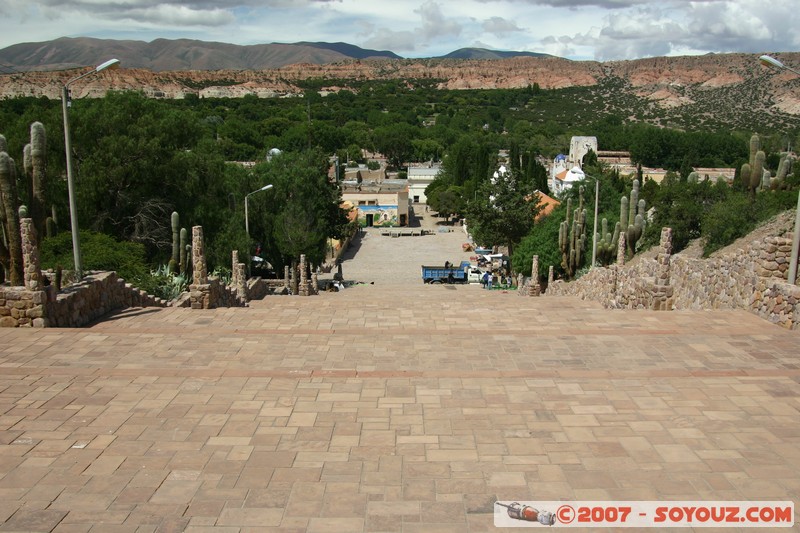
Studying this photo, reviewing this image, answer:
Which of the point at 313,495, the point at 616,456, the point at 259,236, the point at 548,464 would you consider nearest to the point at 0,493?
the point at 313,495

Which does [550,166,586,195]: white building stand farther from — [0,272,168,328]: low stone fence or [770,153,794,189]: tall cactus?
[0,272,168,328]: low stone fence

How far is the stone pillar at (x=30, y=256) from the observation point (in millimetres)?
11039

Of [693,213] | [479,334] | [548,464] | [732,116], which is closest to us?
[548,464]

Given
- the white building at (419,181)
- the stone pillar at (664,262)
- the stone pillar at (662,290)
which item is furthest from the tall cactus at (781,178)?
the white building at (419,181)

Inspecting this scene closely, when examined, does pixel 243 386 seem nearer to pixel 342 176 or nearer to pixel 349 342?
pixel 349 342

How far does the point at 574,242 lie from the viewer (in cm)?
3041

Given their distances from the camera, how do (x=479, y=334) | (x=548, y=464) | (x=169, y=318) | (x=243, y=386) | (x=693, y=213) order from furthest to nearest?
1. (x=693, y=213)
2. (x=169, y=318)
3. (x=479, y=334)
4. (x=243, y=386)
5. (x=548, y=464)

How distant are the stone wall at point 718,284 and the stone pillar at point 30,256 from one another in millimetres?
11839

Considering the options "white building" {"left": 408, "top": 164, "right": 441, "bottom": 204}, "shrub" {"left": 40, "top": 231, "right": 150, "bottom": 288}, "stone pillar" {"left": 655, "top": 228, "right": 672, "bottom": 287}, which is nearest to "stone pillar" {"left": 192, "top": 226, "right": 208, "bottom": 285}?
"shrub" {"left": 40, "top": 231, "right": 150, "bottom": 288}

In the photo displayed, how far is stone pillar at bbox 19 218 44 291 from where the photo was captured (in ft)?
36.2

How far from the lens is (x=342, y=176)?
77.0 m

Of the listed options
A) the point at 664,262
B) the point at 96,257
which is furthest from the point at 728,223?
the point at 96,257

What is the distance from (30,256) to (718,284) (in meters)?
13.1

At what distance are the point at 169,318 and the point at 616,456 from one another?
8.70 metres
